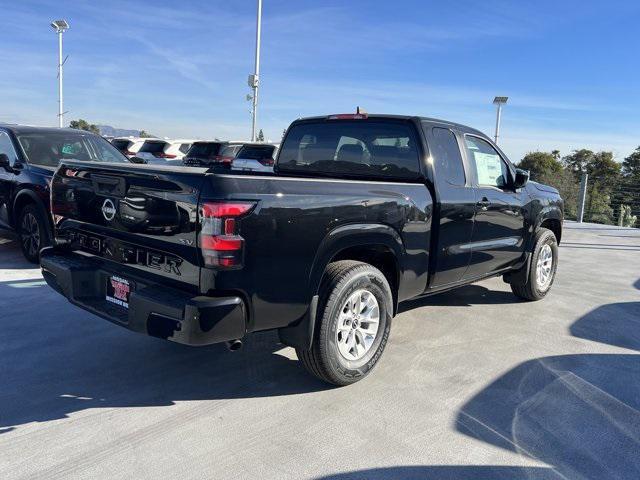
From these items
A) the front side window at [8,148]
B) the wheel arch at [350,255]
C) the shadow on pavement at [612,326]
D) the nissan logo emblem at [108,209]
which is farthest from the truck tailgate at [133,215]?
the shadow on pavement at [612,326]

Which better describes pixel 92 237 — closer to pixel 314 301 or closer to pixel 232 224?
pixel 232 224

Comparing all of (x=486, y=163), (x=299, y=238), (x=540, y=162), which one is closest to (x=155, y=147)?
(x=486, y=163)

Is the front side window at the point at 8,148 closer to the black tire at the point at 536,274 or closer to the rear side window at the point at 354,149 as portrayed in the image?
the rear side window at the point at 354,149

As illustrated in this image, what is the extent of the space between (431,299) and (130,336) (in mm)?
3297

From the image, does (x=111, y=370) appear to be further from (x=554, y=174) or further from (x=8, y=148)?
(x=554, y=174)

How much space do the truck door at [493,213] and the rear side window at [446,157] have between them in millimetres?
208

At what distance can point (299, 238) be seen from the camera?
124 inches

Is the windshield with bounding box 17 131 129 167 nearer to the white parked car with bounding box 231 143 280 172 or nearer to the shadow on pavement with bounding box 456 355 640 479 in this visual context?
the shadow on pavement with bounding box 456 355 640 479

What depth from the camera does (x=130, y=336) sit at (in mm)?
4504

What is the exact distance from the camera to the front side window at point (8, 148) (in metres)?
7.02

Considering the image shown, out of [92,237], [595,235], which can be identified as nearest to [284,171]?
[92,237]

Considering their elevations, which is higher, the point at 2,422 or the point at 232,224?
the point at 232,224

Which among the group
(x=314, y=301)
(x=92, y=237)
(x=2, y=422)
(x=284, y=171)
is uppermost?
→ (x=284, y=171)

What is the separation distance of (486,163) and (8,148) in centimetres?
624
